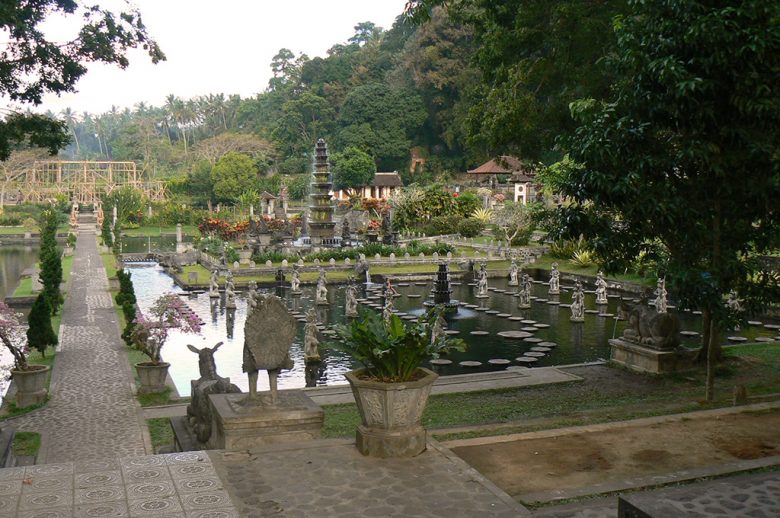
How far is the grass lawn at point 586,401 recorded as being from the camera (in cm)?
1067

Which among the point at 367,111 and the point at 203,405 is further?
the point at 367,111

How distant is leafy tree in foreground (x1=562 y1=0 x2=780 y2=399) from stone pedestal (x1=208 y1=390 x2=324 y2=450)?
217 inches

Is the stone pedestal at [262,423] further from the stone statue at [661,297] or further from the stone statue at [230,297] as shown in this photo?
the stone statue at [661,297]

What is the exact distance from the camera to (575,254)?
35375 millimetres

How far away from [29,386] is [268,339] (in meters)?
7.48

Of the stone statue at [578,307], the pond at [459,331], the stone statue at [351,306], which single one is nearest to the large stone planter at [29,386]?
the pond at [459,331]

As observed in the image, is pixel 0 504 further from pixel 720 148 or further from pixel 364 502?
pixel 720 148

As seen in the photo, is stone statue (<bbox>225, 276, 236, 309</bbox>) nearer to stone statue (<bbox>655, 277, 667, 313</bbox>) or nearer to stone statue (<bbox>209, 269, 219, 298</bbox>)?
stone statue (<bbox>209, 269, 219, 298</bbox>)

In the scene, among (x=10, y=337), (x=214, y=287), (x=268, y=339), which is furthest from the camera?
(x=214, y=287)

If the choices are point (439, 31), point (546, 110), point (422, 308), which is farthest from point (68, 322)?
point (439, 31)

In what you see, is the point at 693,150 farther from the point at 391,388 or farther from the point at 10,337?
the point at 10,337

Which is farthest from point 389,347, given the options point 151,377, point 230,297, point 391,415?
point 230,297

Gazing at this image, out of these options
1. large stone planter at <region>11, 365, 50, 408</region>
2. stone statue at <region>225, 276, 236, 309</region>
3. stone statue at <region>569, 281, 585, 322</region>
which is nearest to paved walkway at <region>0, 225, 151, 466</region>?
large stone planter at <region>11, 365, 50, 408</region>

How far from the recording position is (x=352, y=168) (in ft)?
222
